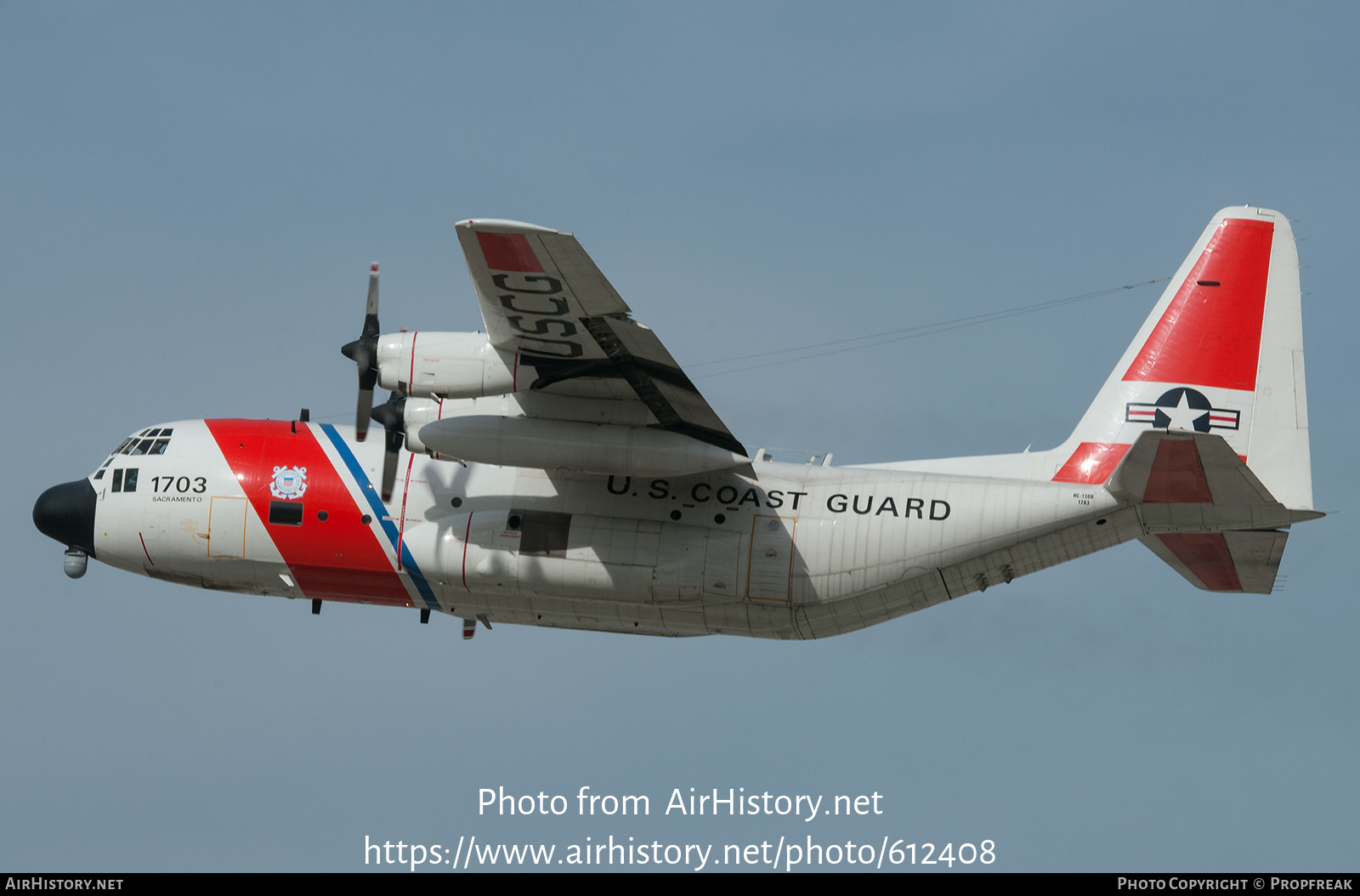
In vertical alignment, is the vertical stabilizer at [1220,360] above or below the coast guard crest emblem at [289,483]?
above

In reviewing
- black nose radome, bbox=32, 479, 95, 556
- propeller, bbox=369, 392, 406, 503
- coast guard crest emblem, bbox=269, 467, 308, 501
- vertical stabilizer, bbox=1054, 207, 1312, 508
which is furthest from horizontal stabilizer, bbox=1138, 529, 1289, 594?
black nose radome, bbox=32, 479, 95, 556

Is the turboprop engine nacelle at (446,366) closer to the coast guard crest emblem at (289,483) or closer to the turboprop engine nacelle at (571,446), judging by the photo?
the turboprop engine nacelle at (571,446)

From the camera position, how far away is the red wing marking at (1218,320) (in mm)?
25625

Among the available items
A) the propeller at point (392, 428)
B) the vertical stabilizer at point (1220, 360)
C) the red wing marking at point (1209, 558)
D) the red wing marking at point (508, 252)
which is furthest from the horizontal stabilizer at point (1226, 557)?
the propeller at point (392, 428)

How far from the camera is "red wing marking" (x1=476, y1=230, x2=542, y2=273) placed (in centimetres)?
2069

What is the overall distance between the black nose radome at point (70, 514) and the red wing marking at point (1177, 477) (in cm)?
1580

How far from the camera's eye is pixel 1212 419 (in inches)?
1001

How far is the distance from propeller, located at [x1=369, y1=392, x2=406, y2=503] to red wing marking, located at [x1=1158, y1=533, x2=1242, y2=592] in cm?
1138

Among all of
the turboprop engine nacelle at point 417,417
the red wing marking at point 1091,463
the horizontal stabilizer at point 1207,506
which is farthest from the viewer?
the red wing marking at point 1091,463

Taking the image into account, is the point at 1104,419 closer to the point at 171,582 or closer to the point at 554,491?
the point at 554,491

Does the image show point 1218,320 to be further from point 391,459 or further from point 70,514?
point 70,514

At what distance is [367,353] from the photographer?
22.9 metres

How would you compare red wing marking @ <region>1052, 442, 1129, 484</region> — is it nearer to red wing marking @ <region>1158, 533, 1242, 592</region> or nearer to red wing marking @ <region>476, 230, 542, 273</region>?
red wing marking @ <region>1158, 533, 1242, 592</region>
